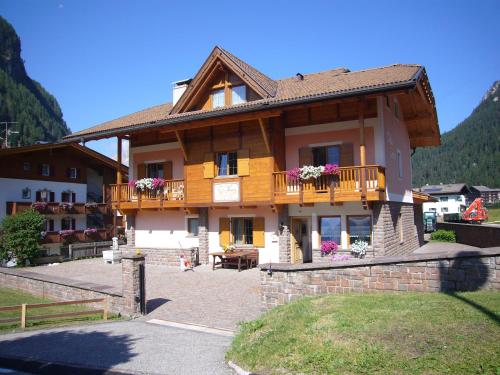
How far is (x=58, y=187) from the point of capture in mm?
33594

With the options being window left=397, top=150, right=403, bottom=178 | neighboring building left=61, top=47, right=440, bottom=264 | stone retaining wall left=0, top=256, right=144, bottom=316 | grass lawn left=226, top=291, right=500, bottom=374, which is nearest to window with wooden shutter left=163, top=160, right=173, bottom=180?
neighboring building left=61, top=47, right=440, bottom=264

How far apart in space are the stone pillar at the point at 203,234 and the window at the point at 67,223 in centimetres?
1739

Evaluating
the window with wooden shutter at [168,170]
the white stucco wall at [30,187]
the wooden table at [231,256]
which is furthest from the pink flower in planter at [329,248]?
the white stucco wall at [30,187]

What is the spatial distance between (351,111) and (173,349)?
12004 mm

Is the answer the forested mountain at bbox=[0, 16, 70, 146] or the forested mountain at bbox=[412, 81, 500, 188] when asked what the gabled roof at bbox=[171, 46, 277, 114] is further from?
the forested mountain at bbox=[412, 81, 500, 188]

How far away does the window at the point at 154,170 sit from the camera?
73.2ft

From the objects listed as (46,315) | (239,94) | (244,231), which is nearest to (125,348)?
(46,315)

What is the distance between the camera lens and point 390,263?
29.9ft

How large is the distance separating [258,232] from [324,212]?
3.21 metres

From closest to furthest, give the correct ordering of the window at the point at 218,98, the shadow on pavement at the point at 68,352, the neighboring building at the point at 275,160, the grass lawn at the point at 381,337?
the grass lawn at the point at 381,337
the shadow on pavement at the point at 68,352
the neighboring building at the point at 275,160
the window at the point at 218,98

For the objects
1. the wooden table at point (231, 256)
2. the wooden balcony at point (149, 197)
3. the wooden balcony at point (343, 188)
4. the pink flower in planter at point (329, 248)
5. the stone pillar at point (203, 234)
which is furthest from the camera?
the wooden balcony at point (149, 197)

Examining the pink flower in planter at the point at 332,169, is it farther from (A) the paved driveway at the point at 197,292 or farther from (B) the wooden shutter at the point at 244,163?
(A) the paved driveway at the point at 197,292

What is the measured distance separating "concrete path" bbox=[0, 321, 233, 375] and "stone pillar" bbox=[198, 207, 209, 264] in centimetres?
907

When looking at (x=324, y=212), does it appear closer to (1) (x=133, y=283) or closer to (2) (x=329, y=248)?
(2) (x=329, y=248)
